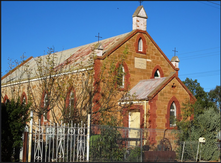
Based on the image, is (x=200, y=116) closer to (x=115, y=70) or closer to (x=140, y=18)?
(x=115, y=70)

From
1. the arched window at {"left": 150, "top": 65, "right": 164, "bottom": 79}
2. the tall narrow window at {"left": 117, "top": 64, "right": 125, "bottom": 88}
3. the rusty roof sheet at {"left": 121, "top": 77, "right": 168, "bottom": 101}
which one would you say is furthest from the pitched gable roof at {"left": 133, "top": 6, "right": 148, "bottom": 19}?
the rusty roof sheet at {"left": 121, "top": 77, "right": 168, "bottom": 101}

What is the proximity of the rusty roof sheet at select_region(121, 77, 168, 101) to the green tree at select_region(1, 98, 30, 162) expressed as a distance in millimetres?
9199

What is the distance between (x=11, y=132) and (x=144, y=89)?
11.8 m

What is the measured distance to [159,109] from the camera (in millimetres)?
22000

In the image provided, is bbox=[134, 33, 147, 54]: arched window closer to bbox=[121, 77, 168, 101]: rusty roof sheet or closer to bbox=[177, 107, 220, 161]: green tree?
bbox=[121, 77, 168, 101]: rusty roof sheet

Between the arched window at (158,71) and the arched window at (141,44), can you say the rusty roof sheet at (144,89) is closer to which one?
the arched window at (158,71)

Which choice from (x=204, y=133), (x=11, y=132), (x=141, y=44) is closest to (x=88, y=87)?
(x=141, y=44)

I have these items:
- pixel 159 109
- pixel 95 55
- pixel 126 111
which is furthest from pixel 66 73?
pixel 159 109

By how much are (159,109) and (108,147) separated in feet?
25.8

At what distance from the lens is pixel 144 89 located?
2323cm

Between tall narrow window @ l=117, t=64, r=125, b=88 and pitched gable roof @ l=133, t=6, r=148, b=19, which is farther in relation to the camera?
pitched gable roof @ l=133, t=6, r=148, b=19

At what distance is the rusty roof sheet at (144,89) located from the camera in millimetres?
22105

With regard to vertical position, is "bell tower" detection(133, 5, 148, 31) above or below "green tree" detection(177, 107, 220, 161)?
above

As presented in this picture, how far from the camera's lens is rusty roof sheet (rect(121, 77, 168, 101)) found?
22.1 meters
